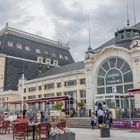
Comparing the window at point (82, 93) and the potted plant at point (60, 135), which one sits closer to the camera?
the potted plant at point (60, 135)

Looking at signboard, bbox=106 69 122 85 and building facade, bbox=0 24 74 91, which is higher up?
building facade, bbox=0 24 74 91

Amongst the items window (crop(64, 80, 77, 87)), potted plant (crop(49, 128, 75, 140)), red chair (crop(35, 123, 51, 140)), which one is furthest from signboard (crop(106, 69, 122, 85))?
potted plant (crop(49, 128, 75, 140))

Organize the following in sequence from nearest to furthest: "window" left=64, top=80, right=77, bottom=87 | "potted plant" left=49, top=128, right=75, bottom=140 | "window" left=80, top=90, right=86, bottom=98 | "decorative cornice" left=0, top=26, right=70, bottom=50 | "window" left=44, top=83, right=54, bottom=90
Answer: "potted plant" left=49, top=128, right=75, bottom=140 → "window" left=80, top=90, right=86, bottom=98 → "window" left=64, top=80, right=77, bottom=87 → "window" left=44, top=83, right=54, bottom=90 → "decorative cornice" left=0, top=26, right=70, bottom=50

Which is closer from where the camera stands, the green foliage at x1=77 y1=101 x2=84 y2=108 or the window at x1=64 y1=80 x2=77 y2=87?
the green foliage at x1=77 y1=101 x2=84 y2=108

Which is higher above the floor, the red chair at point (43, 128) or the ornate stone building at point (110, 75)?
the ornate stone building at point (110, 75)

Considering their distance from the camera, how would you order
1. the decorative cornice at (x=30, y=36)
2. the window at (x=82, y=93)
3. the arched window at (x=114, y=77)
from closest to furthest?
the arched window at (x=114, y=77) → the window at (x=82, y=93) → the decorative cornice at (x=30, y=36)

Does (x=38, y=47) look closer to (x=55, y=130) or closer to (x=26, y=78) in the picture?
(x=26, y=78)

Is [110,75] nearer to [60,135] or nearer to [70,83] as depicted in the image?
[70,83]

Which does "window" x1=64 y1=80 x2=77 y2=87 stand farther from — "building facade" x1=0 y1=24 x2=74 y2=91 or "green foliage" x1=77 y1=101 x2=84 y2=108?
"building facade" x1=0 y1=24 x2=74 y2=91

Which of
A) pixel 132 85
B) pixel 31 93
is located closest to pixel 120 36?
pixel 132 85

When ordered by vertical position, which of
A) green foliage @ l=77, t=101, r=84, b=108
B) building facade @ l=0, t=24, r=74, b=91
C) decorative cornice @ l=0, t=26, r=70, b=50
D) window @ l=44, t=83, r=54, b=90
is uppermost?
decorative cornice @ l=0, t=26, r=70, b=50

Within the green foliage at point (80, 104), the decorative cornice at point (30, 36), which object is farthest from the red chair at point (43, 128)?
the decorative cornice at point (30, 36)

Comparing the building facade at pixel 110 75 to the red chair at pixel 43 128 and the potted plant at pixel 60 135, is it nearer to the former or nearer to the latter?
the red chair at pixel 43 128

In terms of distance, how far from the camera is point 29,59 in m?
72.3
